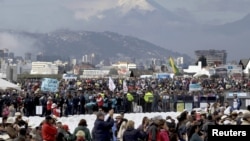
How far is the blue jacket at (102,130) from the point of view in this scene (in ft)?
59.3

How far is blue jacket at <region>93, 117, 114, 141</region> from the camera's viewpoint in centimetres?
1808

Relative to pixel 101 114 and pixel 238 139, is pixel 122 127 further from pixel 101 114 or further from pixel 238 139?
pixel 238 139

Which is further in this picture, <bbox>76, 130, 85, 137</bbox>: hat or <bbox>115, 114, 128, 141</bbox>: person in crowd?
<bbox>115, 114, 128, 141</bbox>: person in crowd

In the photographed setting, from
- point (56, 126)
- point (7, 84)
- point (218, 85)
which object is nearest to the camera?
point (56, 126)

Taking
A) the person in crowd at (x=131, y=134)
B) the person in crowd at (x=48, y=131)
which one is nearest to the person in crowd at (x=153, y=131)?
the person in crowd at (x=131, y=134)

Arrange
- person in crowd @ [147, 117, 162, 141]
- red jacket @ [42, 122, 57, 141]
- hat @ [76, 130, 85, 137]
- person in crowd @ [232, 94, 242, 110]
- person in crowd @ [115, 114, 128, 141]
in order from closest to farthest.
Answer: hat @ [76, 130, 85, 137]
person in crowd @ [147, 117, 162, 141]
red jacket @ [42, 122, 57, 141]
person in crowd @ [115, 114, 128, 141]
person in crowd @ [232, 94, 242, 110]

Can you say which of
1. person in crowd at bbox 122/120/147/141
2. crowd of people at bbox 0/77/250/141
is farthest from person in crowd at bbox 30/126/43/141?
person in crowd at bbox 122/120/147/141

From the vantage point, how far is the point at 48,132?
58.3 ft

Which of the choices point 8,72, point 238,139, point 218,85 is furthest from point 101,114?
point 218,85

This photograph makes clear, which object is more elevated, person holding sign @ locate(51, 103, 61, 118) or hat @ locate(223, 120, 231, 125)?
hat @ locate(223, 120, 231, 125)

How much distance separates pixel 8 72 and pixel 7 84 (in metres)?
9.93

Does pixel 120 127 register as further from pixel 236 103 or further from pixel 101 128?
pixel 236 103

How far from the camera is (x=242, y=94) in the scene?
4422 cm

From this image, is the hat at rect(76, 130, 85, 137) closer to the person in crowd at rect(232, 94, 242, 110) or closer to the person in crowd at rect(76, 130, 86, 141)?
the person in crowd at rect(76, 130, 86, 141)
